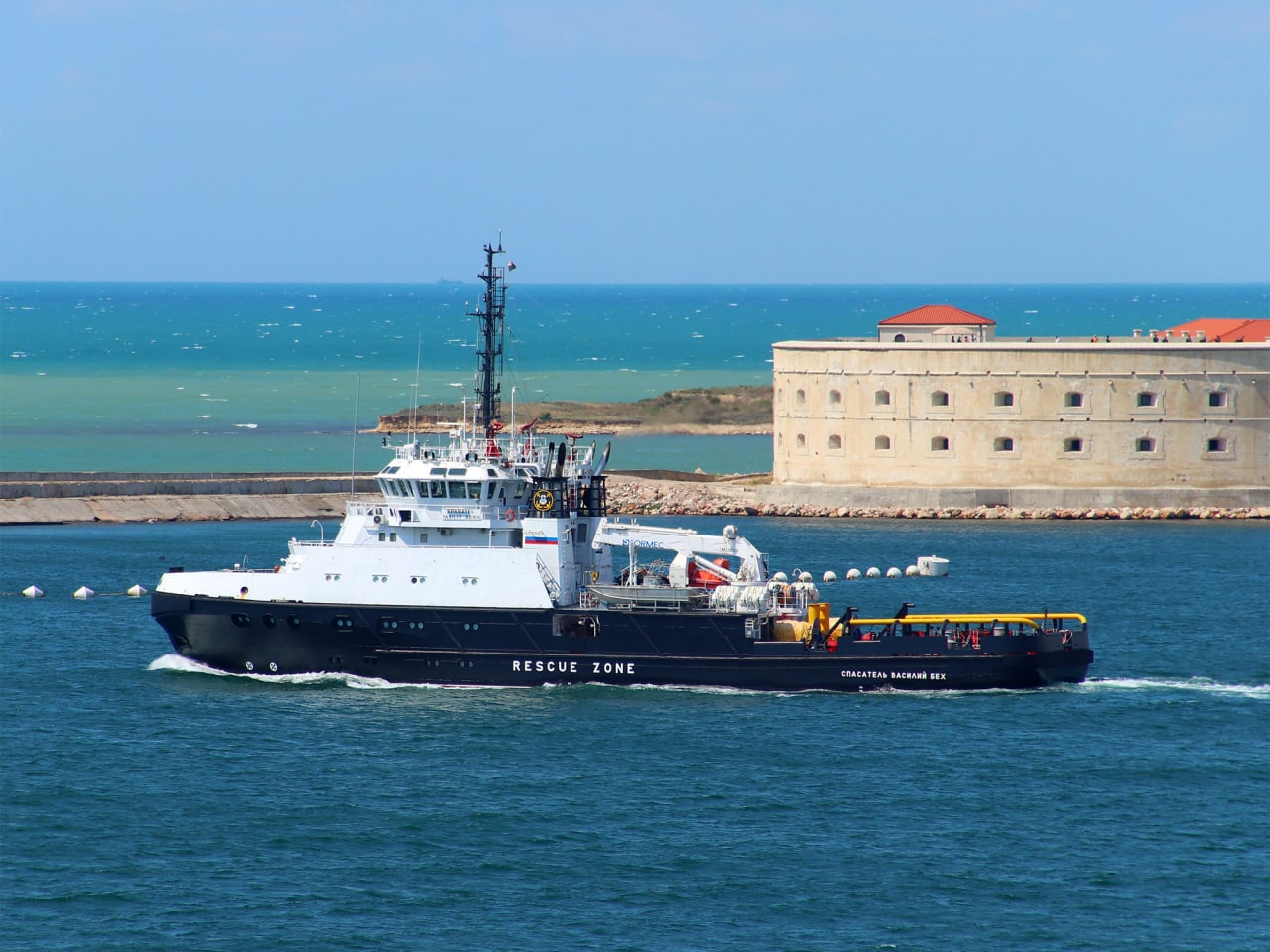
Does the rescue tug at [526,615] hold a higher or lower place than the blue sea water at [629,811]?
higher

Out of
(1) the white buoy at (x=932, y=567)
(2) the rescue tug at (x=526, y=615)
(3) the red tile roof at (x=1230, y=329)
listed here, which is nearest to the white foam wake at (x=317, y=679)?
(2) the rescue tug at (x=526, y=615)

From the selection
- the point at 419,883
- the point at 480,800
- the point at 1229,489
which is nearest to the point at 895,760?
the point at 480,800

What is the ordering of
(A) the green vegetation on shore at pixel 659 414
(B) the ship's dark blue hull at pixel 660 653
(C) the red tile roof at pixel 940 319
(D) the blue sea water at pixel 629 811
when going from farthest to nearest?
(A) the green vegetation on shore at pixel 659 414, (C) the red tile roof at pixel 940 319, (B) the ship's dark blue hull at pixel 660 653, (D) the blue sea water at pixel 629 811

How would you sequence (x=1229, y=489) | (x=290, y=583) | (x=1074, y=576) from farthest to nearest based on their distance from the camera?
(x=1229, y=489), (x=1074, y=576), (x=290, y=583)

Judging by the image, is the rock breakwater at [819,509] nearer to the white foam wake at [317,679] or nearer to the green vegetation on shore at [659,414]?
the green vegetation on shore at [659,414]

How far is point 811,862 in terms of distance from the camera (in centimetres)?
2975

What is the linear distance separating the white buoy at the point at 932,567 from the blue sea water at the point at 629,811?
1113 centimetres

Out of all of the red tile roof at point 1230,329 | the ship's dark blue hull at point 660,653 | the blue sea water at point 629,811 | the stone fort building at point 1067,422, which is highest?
the red tile roof at point 1230,329

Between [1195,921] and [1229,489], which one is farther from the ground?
[1229,489]

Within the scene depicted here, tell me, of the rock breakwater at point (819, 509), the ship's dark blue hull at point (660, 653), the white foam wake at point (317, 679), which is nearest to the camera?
the ship's dark blue hull at point (660, 653)

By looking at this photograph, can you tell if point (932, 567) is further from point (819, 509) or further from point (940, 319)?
point (940, 319)

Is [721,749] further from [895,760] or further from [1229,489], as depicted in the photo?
[1229,489]

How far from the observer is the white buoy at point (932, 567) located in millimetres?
58031

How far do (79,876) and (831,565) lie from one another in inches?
1389
